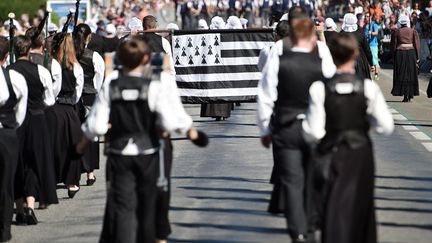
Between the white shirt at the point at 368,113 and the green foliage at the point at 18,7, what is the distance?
48108 mm

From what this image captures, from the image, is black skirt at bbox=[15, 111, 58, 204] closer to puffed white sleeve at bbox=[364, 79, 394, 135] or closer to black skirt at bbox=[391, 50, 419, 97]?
puffed white sleeve at bbox=[364, 79, 394, 135]

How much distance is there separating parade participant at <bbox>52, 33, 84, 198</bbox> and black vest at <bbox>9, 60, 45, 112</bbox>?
1.35 metres

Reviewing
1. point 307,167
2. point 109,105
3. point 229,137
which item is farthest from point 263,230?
point 229,137

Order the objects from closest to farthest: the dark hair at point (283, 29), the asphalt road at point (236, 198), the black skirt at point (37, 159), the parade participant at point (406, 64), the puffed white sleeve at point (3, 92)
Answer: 1. the puffed white sleeve at point (3, 92)
2. the asphalt road at point (236, 198)
3. the black skirt at point (37, 159)
4. the dark hair at point (283, 29)
5. the parade participant at point (406, 64)

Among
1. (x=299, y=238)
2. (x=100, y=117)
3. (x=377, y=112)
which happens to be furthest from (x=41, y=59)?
(x=377, y=112)

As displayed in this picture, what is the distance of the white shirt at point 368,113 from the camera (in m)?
10.0

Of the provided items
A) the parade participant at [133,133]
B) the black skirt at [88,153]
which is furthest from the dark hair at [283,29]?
the parade participant at [133,133]

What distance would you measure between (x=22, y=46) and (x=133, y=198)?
4.27 meters

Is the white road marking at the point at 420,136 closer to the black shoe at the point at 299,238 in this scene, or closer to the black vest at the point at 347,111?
the black shoe at the point at 299,238

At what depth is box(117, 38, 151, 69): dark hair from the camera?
33.2ft

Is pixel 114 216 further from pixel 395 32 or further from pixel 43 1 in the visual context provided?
pixel 43 1

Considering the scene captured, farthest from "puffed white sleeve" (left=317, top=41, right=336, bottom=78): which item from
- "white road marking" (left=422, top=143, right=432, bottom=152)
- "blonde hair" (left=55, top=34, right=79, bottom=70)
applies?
"white road marking" (left=422, top=143, right=432, bottom=152)

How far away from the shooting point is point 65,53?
51.5ft

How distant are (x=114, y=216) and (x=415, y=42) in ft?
70.8
